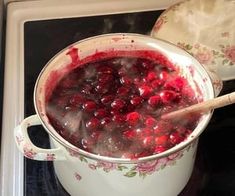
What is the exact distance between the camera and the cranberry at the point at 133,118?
59 cm

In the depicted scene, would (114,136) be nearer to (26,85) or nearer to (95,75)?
(95,75)

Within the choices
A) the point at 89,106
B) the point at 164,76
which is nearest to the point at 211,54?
the point at 164,76

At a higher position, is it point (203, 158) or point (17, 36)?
point (17, 36)

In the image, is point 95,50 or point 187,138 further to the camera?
point 95,50

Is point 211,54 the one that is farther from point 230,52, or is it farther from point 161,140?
point 161,140

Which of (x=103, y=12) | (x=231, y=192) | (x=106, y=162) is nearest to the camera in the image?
(x=106, y=162)

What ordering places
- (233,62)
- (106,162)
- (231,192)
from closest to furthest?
(106,162) < (231,192) < (233,62)

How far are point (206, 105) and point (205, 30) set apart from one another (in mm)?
286

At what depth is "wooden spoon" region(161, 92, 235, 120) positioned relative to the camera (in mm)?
573

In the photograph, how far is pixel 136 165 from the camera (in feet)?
1.75

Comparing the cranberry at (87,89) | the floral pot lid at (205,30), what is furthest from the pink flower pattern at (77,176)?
the floral pot lid at (205,30)

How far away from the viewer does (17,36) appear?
2.81ft

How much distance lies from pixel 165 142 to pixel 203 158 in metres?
0.13

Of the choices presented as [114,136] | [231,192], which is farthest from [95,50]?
[231,192]
